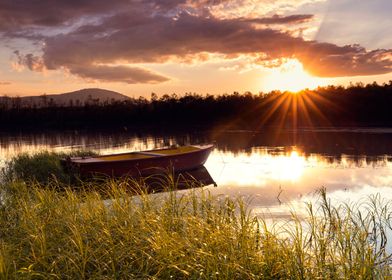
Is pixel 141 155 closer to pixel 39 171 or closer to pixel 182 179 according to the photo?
pixel 182 179

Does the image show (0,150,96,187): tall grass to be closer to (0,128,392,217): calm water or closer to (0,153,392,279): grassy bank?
(0,128,392,217): calm water

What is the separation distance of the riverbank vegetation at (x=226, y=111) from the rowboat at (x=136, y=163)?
27.9m

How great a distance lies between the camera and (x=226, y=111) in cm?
5522

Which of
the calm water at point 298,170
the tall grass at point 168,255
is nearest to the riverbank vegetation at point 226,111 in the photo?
the calm water at point 298,170

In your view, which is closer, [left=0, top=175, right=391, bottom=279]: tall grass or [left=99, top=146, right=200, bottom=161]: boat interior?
[left=0, top=175, right=391, bottom=279]: tall grass

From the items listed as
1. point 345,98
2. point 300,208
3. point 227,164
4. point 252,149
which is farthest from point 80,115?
point 300,208

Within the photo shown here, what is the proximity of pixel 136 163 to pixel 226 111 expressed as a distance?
39.9m

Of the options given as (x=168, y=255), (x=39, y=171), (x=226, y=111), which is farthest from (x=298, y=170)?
(x=226, y=111)

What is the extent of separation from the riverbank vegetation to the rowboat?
91.6 feet

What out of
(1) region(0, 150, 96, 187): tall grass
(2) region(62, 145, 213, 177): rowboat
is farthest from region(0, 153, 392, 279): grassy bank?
(1) region(0, 150, 96, 187): tall grass

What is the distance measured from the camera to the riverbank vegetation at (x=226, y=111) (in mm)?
44625

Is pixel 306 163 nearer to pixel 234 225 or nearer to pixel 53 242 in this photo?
pixel 234 225

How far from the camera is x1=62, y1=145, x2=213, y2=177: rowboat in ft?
49.9

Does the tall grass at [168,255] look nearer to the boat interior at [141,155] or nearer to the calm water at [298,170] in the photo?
the calm water at [298,170]
